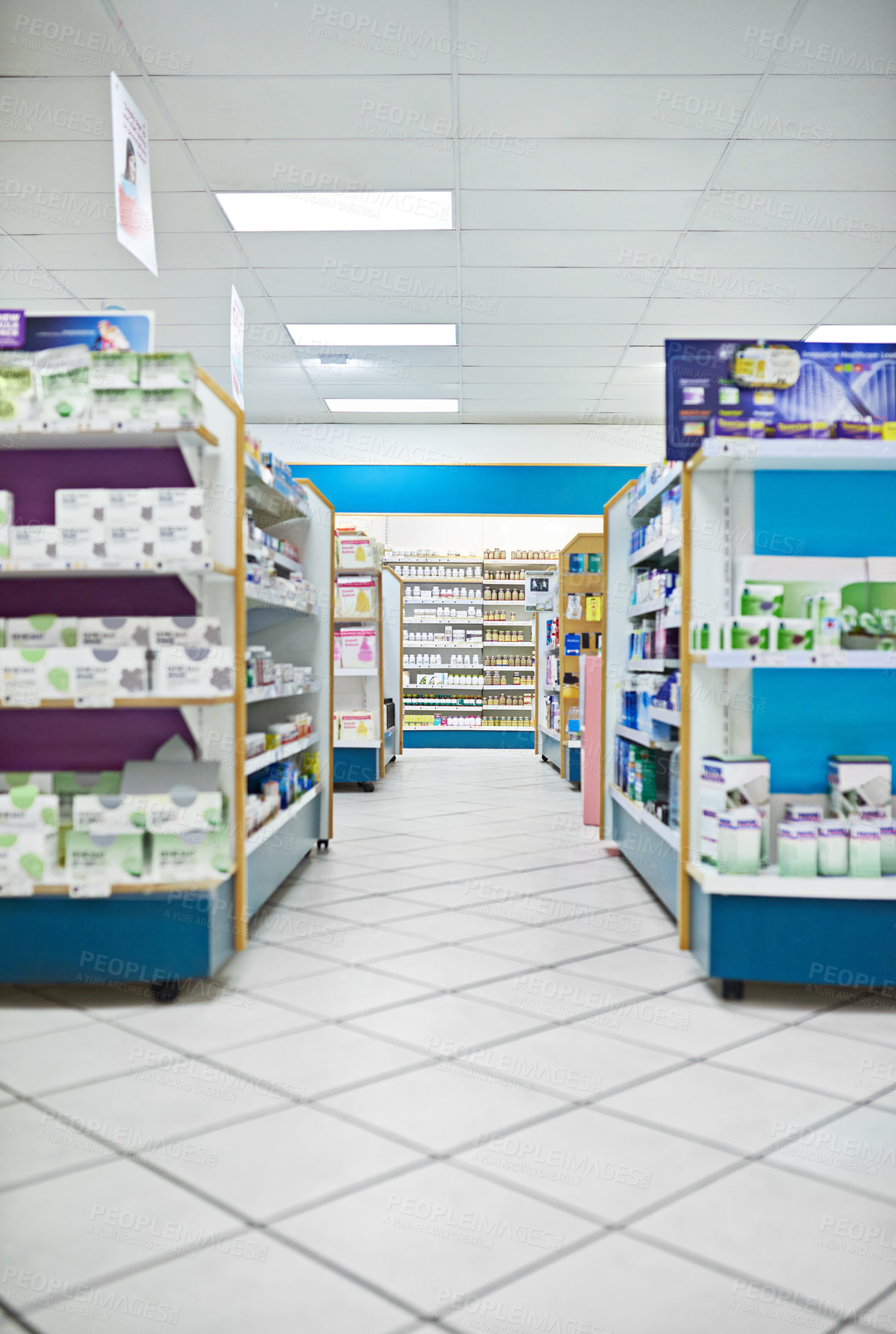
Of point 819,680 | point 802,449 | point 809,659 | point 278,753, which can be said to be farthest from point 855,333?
point 278,753

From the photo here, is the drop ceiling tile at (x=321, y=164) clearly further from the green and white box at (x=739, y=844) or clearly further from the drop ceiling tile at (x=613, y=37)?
the green and white box at (x=739, y=844)

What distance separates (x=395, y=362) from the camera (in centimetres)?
925

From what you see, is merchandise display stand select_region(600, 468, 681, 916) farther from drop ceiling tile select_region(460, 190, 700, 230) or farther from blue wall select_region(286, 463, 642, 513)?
blue wall select_region(286, 463, 642, 513)

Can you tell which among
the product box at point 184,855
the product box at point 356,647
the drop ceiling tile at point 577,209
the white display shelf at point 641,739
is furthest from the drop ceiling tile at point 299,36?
the product box at point 356,647

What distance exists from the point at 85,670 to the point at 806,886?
7.61 feet

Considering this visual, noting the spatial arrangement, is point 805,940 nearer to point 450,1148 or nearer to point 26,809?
point 450,1148

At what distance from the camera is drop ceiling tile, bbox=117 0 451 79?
4.16 m

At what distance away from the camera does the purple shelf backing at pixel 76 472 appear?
3.32 metres

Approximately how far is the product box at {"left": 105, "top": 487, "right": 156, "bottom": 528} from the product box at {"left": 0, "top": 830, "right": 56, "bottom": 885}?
0.99 m

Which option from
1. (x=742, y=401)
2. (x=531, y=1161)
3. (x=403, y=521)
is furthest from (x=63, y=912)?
(x=403, y=521)

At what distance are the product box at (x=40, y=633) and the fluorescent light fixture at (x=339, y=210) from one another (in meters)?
3.71

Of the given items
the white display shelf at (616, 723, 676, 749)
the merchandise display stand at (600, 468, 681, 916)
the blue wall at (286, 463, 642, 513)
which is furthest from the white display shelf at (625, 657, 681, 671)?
the blue wall at (286, 463, 642, 513)

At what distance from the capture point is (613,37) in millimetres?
4336

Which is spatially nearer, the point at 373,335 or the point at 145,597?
the point at 145,597
